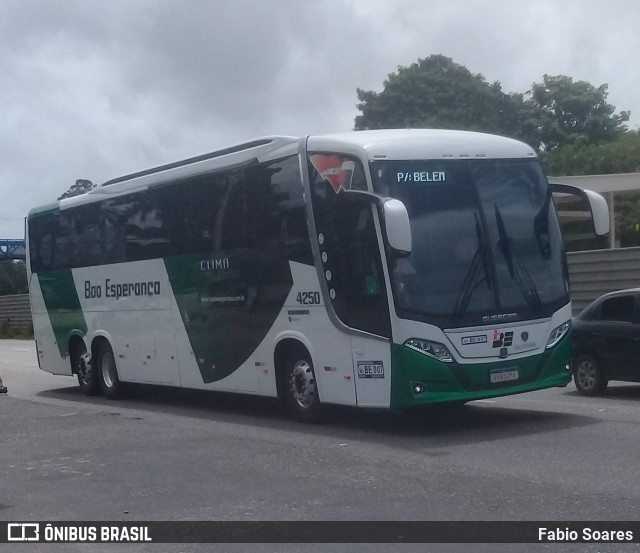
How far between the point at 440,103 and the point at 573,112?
33.2 feet

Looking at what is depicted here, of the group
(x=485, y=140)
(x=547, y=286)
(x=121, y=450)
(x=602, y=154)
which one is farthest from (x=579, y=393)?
(x=602, y=154)

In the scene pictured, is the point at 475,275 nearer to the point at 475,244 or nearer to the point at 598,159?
the point at 475,244

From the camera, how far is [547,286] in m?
13.5

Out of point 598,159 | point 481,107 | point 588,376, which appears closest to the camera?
point 588,376

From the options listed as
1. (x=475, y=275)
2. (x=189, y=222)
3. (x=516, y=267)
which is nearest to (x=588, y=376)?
(x=516, y=267)

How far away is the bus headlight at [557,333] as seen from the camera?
13557 millimetres

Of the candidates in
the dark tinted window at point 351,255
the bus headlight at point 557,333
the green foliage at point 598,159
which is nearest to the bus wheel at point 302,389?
the dark tinted window at point 351,255

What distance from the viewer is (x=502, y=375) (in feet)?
42.7

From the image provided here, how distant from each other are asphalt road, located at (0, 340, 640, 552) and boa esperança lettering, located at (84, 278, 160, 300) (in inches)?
80.7

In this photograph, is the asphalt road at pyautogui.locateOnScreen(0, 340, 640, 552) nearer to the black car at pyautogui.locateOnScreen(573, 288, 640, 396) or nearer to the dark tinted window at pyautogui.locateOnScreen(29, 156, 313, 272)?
the black car at pyautogui.locateOnScreen(573, 288, 640, 396)

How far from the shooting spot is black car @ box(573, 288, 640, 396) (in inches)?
620

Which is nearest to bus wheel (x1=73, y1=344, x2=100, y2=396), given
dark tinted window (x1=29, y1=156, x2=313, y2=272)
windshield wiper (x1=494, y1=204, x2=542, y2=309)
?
dark tinted window (x1=29, y1=156, x2=313, y2=272)

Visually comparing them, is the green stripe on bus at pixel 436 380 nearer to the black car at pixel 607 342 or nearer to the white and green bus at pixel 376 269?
the white and green bus at pixel 376 269

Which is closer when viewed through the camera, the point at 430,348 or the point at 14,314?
the point at 430,348
